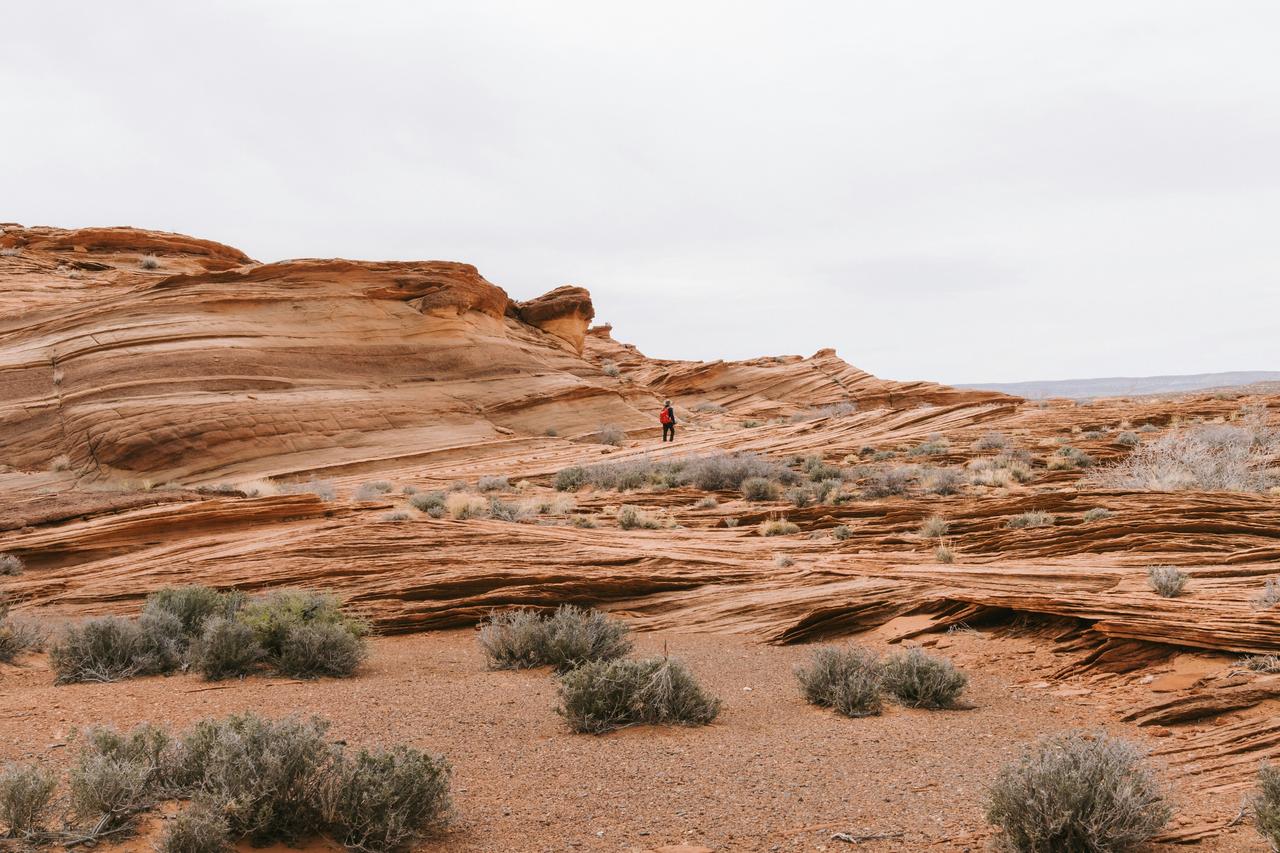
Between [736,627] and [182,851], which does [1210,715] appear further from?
[182,851]

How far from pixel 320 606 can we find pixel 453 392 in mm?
20529

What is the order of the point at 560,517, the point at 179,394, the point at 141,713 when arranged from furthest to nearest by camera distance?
the point at 179,394, the point at 560,517, the point at 141,713

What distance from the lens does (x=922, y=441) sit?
26.4 m

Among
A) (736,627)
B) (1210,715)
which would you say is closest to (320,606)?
(736,627)

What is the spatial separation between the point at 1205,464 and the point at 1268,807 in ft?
50.0

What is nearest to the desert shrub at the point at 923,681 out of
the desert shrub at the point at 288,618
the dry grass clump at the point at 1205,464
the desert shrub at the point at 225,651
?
the desert shrub at the point at 288,618

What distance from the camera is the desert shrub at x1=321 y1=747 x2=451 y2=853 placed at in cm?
429

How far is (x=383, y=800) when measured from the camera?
429 centimetres

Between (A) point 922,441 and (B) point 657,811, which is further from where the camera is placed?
(A) point 922,441

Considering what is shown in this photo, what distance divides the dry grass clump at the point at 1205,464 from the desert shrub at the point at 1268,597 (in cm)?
672

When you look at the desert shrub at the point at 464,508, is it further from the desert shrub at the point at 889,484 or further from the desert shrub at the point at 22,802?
the desert shrub at the point at 22,802

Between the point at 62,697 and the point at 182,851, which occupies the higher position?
the point at 182,851

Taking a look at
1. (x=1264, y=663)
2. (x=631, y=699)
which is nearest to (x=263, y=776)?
(x=631, y=699)

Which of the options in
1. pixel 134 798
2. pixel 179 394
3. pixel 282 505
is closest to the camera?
pixel 134 798
